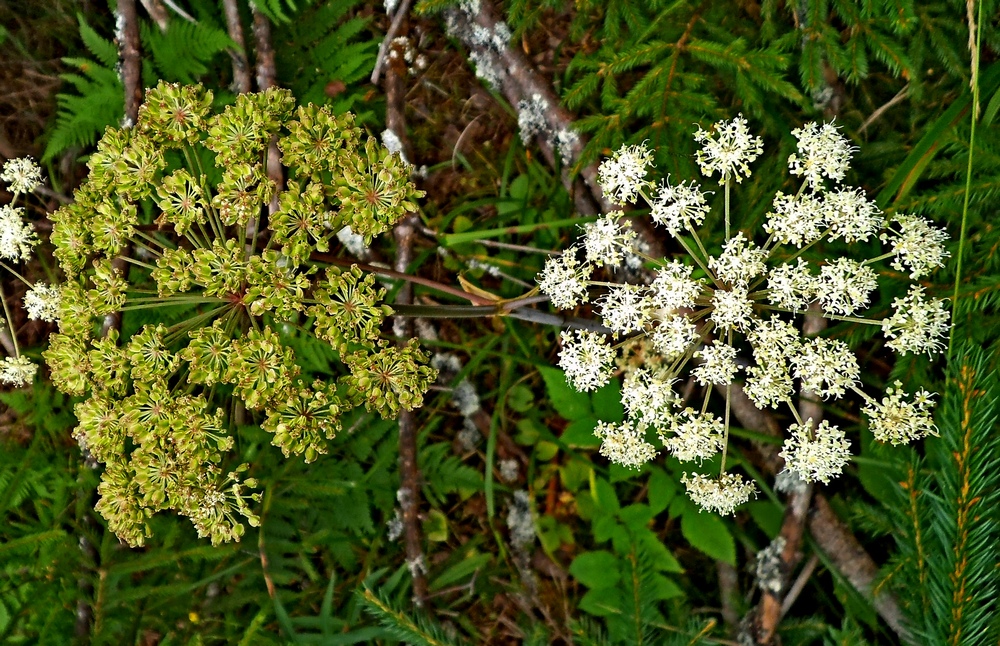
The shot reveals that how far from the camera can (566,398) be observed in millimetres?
3947

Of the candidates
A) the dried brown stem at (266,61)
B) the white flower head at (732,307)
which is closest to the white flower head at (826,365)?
the white flower head at (732,307)

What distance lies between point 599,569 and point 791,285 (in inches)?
84.5

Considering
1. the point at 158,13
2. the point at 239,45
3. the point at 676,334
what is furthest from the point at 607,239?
the point at 158,13

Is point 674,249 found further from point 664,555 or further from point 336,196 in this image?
point 336,196

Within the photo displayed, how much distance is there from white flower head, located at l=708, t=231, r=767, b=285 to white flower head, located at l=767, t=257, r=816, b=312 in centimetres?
10

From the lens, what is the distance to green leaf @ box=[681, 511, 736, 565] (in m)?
3.82

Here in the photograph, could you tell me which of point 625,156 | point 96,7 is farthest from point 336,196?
point 96,7

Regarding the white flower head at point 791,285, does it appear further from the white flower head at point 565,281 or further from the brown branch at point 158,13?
the brown branch at point 158,13

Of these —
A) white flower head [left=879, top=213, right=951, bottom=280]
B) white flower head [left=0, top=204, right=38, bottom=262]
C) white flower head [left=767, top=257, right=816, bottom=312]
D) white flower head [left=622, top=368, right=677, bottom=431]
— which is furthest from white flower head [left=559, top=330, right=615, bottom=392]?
white flower head [left=0, top=204, right=38, bottom=262]

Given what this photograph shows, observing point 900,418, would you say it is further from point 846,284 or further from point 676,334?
point 676,334

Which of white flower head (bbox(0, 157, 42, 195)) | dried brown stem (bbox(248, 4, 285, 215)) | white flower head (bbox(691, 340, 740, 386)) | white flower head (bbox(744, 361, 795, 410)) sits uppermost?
dried brown stem (bbox(248, 4, 285, 215))

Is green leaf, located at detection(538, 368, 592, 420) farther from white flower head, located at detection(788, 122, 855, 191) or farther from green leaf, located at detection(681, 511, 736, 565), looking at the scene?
white flower head, located at detection(788, 122, 855, 191)

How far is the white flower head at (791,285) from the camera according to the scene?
280 cm

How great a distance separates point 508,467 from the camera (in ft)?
15.0
